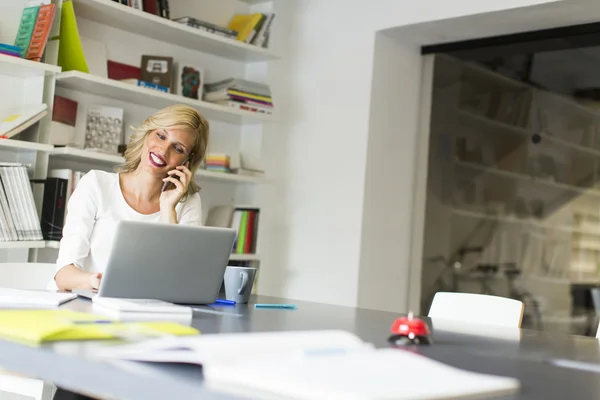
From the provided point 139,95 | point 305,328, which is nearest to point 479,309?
point 305,328

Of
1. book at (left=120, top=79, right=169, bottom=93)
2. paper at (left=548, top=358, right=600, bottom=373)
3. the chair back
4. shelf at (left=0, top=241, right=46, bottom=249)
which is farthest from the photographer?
book at (left=120, top=79, right=169, bottom=93)

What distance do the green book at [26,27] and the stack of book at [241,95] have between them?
112 cm

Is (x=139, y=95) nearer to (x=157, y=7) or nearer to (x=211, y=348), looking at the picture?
(x=157, y=7)

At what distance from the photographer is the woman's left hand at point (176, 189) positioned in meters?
2.80

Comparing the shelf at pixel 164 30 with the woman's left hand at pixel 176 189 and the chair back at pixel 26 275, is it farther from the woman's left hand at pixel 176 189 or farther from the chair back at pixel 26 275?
the chair back at pixel 26 275

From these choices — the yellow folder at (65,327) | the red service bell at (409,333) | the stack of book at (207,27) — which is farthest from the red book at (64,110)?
the red service bell at (409,333)

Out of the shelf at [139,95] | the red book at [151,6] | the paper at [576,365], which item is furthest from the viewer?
the red book at [151,6]

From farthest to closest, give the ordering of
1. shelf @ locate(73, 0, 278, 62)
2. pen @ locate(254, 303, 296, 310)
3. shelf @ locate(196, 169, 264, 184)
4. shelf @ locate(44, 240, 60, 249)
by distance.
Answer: shelf @ locate(196, 169, 264, 184) → shelf @ locate(73, 0, 278, 62) → shelf @ locate(44, 240, 60, 249) → pen @ locate(254, 303, 296, 310)

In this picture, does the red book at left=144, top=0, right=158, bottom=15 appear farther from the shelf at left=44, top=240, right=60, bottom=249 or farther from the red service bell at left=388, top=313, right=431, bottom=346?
the red service bell at left=388, top=313, right=431, bottom=346

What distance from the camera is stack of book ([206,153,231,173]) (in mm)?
4227

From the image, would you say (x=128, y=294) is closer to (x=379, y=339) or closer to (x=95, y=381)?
(x=379, y=339)

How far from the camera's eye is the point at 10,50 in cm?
337

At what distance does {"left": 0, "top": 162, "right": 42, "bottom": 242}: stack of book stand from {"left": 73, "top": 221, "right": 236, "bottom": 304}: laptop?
59.1 inches

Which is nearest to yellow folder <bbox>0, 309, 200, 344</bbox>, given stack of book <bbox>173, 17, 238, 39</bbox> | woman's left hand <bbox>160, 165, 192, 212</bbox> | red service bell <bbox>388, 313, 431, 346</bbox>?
red service bell <bbox>388, 313, 431, 346</bbox>
